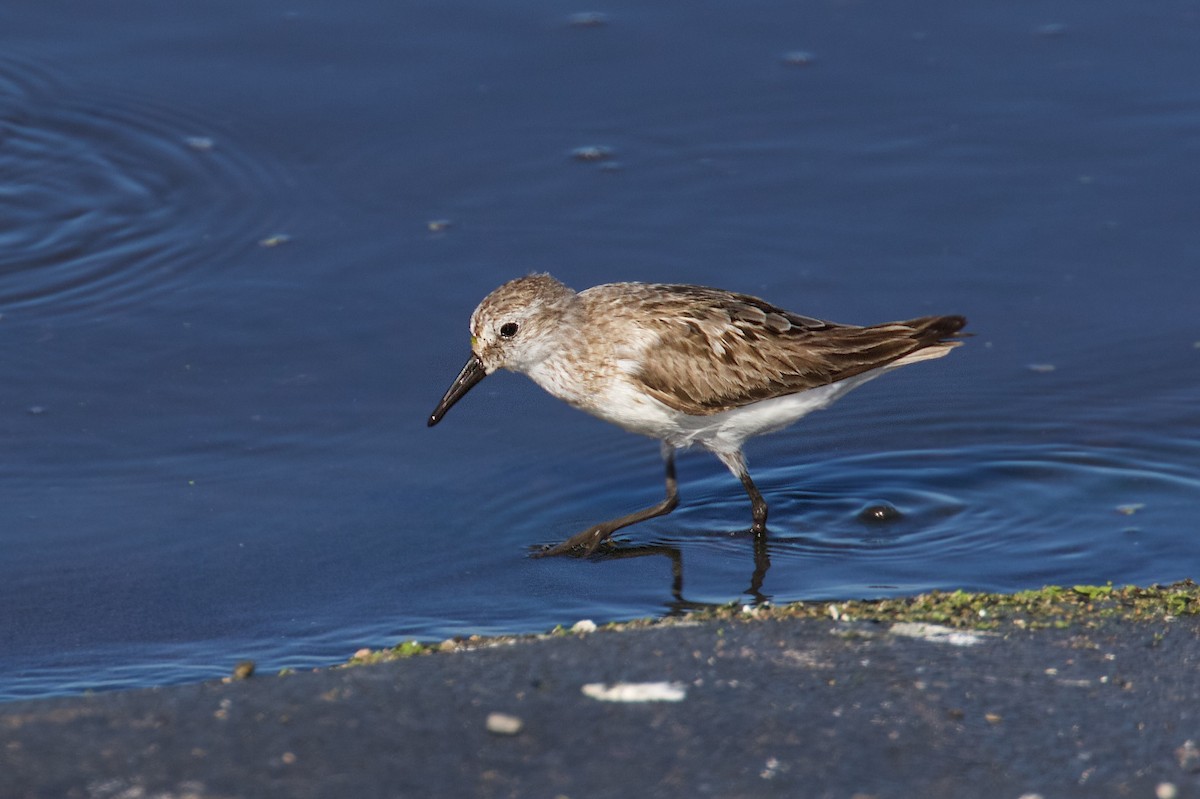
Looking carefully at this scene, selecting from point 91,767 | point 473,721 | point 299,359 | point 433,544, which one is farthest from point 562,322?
point 91,767

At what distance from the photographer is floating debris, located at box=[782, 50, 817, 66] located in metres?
9.49

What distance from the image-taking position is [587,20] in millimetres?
9789

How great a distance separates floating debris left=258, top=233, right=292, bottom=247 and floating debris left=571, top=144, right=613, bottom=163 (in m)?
1.71

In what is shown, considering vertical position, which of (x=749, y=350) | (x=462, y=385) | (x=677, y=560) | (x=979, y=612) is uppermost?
(x=749, y=350)

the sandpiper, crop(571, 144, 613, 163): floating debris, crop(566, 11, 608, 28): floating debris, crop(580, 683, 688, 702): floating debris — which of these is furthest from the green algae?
crop(566, 11, 608, 28): floating debris

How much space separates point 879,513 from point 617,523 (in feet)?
3.51

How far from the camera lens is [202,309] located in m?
7.73

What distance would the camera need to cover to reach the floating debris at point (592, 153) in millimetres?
8828

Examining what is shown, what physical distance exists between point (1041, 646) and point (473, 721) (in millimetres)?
1668

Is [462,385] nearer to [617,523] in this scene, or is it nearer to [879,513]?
[617,523]

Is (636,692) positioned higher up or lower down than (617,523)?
higher up

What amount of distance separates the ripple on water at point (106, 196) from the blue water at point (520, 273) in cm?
2

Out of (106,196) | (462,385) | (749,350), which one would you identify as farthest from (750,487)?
(106,196)

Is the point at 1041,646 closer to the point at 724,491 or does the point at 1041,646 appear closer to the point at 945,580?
the point at 945,580
